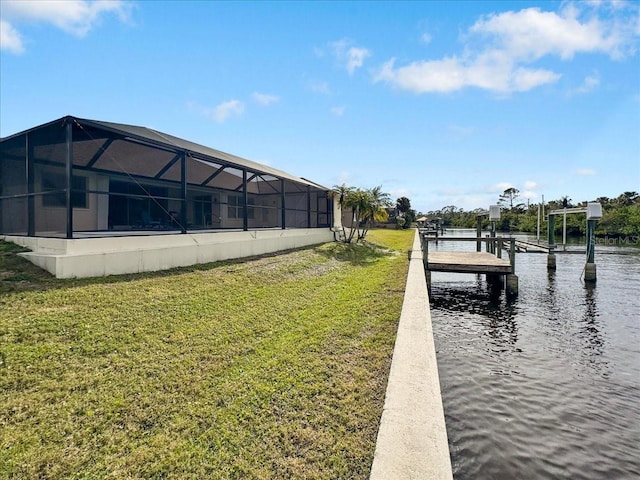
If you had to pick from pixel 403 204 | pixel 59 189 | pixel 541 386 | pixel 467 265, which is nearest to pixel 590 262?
pixel 467 265

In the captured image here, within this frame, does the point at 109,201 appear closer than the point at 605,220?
Yes

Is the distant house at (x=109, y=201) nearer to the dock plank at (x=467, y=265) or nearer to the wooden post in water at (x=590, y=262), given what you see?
the dock plank at (x=467, y=265)

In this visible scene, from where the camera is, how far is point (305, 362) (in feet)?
13.9

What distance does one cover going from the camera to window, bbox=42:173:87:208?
8.52m

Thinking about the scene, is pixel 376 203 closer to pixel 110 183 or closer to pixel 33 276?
pixel 110 183

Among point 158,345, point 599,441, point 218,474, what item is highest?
point 158,345

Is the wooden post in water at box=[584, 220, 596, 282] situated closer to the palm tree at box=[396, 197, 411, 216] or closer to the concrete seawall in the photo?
the concrete seawall

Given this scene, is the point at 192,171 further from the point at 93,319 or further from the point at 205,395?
the point at 205,395

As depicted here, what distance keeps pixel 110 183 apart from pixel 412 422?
13.1 meters

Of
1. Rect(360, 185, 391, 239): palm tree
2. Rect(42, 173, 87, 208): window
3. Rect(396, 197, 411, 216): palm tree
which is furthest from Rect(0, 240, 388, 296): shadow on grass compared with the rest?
Rect(396, 197, 411, 216): palm tree

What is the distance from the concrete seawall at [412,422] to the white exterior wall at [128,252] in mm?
6124

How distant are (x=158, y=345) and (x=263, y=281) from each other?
A: 4.09m

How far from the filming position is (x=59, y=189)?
8.40 m

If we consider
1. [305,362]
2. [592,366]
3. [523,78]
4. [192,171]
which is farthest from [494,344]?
[192,171]
